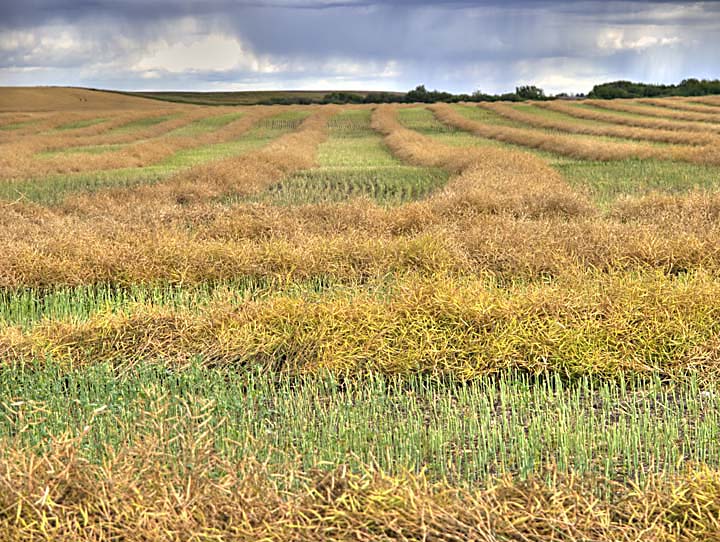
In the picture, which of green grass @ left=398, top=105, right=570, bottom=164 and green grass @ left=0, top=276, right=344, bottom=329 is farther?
green grass @ left=398, top=105, right=570, bottom=164

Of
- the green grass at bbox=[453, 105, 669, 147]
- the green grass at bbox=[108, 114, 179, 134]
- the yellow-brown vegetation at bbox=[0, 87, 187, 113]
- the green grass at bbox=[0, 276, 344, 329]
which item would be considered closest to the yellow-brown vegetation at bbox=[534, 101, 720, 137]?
the green grass at bbox=[453, 105, 669, 147]

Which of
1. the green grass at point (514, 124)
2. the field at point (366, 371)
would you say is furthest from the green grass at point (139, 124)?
the field at point (366, 371)

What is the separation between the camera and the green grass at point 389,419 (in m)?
4.00

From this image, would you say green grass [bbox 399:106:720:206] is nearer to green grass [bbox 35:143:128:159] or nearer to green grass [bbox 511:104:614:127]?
green grass [bbox 511:104:614:127]

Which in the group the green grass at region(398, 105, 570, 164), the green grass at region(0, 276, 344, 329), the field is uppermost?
the green grass at region(398, 105, 570, 164)

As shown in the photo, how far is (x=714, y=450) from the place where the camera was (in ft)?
13.7

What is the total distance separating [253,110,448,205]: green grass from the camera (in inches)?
581

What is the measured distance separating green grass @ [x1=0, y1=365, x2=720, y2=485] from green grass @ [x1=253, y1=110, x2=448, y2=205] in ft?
26.3

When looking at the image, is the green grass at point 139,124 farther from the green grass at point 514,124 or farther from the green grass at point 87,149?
the green grass at point 514,124

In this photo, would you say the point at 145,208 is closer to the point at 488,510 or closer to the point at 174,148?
the point at 488,510

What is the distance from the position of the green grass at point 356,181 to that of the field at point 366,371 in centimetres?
288

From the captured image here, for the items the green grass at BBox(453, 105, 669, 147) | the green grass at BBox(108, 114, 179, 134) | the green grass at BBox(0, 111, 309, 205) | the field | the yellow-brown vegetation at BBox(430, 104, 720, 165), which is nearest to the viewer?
the field

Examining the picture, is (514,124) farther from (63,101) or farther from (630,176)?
(63,101)

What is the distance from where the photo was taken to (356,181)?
16859mm
